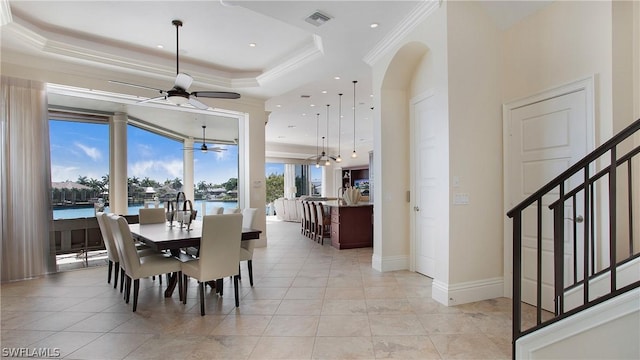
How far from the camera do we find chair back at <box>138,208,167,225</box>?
4797mm

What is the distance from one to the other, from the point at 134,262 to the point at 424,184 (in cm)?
364

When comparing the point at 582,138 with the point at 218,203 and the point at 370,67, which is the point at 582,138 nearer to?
the point at 370,67

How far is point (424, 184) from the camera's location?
13.9 ft

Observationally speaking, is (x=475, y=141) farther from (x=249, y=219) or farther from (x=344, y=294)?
(x=249, y=219)

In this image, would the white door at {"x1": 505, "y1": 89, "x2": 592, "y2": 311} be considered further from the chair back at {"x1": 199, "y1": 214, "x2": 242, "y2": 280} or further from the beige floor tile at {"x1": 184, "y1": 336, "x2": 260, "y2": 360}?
the chair back at {"x1": 199, "y1": 214, "x2": 242, "y2": 280}

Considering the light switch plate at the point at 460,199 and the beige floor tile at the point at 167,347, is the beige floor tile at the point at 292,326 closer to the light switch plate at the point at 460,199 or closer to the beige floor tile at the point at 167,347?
the beige floor tile at the point at 167,347

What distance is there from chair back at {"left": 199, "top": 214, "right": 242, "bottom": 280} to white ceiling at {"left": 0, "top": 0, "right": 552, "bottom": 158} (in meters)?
2.28

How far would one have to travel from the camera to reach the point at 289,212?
1177 cm

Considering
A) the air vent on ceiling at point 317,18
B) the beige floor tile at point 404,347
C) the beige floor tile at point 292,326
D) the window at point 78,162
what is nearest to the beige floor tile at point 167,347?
the beige floor tile at point 292,326

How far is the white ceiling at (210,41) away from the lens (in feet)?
11.3

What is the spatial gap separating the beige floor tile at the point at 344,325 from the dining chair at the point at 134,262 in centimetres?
171

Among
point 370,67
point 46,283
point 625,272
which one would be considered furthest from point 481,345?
point 46,283

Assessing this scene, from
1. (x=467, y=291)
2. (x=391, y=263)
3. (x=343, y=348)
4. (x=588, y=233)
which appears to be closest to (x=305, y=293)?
(x=343, y=348)

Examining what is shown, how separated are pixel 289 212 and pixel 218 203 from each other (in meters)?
3.69
